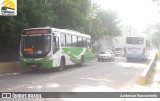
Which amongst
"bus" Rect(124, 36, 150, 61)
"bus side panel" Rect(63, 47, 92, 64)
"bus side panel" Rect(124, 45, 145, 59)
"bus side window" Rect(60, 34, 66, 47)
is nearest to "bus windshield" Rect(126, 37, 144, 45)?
"bus" Rect(124, 36, 150, 61)

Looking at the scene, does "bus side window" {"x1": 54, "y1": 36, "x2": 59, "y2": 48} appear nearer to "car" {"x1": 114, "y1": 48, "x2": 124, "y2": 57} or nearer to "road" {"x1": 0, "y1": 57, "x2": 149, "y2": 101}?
"road" {"x1": 0, "y1": 57, "x2": 149, "y2": 101}

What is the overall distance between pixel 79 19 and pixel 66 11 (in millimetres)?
2228

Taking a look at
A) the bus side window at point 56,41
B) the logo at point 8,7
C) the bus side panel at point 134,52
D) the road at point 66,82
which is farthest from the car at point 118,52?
the road at point 66,82

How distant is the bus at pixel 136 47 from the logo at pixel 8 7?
20700mm

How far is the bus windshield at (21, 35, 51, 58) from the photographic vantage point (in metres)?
21.6

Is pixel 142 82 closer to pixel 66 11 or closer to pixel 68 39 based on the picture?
pixel 68 39

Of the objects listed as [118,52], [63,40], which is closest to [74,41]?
[63,40]

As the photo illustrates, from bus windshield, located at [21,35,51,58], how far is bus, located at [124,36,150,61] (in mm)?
19750

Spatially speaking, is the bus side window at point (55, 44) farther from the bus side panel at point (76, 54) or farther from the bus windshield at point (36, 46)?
the bus side panel at point (76, 54)

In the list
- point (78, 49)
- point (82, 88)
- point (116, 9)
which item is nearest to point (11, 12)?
point (78, 49)

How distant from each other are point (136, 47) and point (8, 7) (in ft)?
68.6

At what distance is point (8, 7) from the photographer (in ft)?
72.2

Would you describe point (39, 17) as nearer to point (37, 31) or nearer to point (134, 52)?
point (37, 31)

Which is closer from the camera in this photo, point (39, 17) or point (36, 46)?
point (36, 46)
